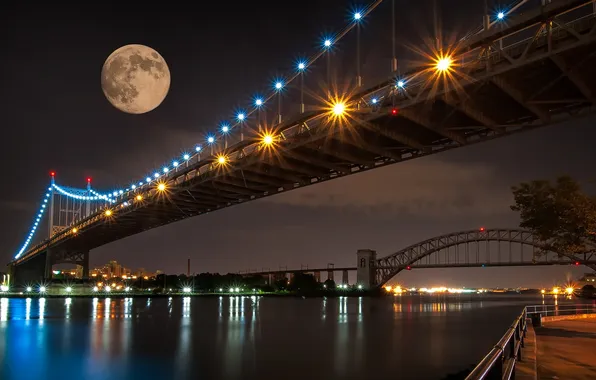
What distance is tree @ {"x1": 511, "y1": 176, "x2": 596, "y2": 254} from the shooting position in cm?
2134

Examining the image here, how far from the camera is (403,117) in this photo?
91.0 feet

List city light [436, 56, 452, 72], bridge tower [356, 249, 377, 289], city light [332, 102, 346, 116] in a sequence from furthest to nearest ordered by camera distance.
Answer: bridge tower [356, 249, 377, 289]
city light [332, 102, 346, 116]
city light [436, 56, 452, 72]

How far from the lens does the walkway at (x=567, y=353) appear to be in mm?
12383

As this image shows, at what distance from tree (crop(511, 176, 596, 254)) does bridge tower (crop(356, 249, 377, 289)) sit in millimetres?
129753

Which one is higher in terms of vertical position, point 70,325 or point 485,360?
point 485,360

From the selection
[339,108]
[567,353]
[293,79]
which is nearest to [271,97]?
[293,79]

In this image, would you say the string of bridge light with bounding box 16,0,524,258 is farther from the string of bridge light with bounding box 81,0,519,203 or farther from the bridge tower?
the bridge tower

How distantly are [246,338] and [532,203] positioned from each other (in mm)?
16390

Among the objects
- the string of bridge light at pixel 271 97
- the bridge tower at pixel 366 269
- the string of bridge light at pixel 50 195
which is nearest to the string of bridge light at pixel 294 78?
the string of bridge light at pixel 271 97

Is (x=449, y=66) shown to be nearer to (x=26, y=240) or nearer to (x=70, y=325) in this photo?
(x=70, y=325)

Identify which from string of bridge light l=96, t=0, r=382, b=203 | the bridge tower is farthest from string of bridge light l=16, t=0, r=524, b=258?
the bridge tower

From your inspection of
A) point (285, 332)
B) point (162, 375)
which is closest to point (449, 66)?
point (162, 375)

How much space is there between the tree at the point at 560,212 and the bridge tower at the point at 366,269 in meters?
130

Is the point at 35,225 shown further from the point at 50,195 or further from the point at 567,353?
the point at 567,353
